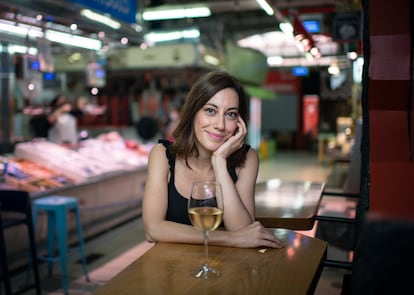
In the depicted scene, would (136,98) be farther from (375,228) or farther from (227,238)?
(375,228)

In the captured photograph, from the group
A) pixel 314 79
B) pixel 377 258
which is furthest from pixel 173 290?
Result: pixel 314 79

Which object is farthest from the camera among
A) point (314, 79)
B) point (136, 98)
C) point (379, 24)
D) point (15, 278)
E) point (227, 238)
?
point (314, 79)

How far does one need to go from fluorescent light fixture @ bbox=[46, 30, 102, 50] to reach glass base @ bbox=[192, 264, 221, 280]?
16.1 feet

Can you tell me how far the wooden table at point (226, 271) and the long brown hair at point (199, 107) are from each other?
608 mm

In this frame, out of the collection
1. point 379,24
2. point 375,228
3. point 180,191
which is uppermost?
point 379,24

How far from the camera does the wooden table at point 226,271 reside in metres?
1.41

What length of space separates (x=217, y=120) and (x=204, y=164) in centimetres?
35

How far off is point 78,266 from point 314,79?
711 inches

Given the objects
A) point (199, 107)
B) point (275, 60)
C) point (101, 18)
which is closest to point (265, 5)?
point (101, 18)

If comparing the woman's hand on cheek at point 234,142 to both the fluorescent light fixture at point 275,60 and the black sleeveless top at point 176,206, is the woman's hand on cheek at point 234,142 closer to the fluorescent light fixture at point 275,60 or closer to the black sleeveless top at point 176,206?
the black sleeveless top at point 176,206

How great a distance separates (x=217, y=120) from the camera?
2.14 meters

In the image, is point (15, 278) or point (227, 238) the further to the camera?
point (15, 278)

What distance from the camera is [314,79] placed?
2116cm

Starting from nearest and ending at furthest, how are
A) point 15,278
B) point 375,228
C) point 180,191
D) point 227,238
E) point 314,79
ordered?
point 375,228 < point 227,238 < point 180,191 < point 15,278 < point 314,79
